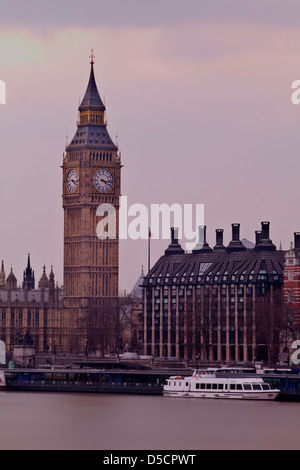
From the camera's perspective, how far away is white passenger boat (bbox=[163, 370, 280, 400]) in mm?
126500

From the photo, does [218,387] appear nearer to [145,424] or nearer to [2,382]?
[2,382]

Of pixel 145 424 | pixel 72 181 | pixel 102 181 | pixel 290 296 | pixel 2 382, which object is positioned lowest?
pixel 145 424

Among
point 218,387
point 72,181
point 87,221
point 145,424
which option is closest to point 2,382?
point 218,387

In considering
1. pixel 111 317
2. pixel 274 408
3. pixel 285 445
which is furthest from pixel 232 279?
pixel 285 445

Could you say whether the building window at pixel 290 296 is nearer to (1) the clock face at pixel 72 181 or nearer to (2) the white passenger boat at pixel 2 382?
(2) the white passenger boat at pixel 2 382

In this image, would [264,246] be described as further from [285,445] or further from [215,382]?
[285,445]

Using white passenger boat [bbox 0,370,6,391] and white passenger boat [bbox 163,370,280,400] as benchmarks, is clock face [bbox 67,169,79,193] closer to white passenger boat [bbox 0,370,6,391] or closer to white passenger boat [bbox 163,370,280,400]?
white passenger boat [bbox 0,370,6,391]

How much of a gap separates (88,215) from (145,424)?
91.4m

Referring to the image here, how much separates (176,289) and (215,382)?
51.4 m

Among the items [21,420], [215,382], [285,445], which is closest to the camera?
[285,445]

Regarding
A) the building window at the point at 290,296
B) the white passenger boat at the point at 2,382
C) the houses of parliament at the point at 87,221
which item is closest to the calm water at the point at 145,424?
the white passenger boat at the point at 2,382

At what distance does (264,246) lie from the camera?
566 feet

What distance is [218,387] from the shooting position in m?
129
